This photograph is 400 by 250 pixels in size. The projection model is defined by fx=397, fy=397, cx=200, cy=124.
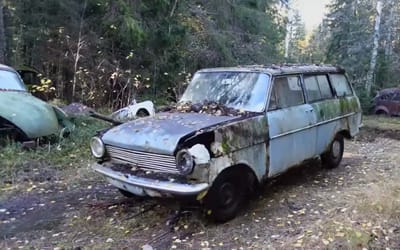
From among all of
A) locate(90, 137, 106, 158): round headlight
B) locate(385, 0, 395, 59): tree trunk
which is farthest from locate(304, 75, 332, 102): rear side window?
locate(385, 0, 395, 59): tree trunk

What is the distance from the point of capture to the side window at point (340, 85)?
6875mm

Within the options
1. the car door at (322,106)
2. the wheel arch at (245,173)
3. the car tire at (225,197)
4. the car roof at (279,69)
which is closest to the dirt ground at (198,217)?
the car tire at (225,197)

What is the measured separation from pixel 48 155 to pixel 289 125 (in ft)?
14.9

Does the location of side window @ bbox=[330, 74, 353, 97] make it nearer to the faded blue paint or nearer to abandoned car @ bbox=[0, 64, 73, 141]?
the faded blue paint

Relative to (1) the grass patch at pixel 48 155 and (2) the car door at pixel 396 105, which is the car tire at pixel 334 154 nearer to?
(1) the grass patch at pixel 48 155

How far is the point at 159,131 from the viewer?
4.51 metres

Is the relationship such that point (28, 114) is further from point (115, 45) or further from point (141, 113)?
point (115, 45)

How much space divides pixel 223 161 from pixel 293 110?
1750mm

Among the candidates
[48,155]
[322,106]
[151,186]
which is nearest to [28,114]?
[48,155]

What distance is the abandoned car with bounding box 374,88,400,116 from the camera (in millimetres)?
16359

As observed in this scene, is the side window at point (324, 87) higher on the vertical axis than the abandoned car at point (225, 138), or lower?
higher

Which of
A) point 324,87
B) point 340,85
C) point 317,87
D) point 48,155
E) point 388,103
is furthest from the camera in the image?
point 388,103

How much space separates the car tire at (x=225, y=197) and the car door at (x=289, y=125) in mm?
572

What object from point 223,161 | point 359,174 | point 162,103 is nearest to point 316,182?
point 359,174
